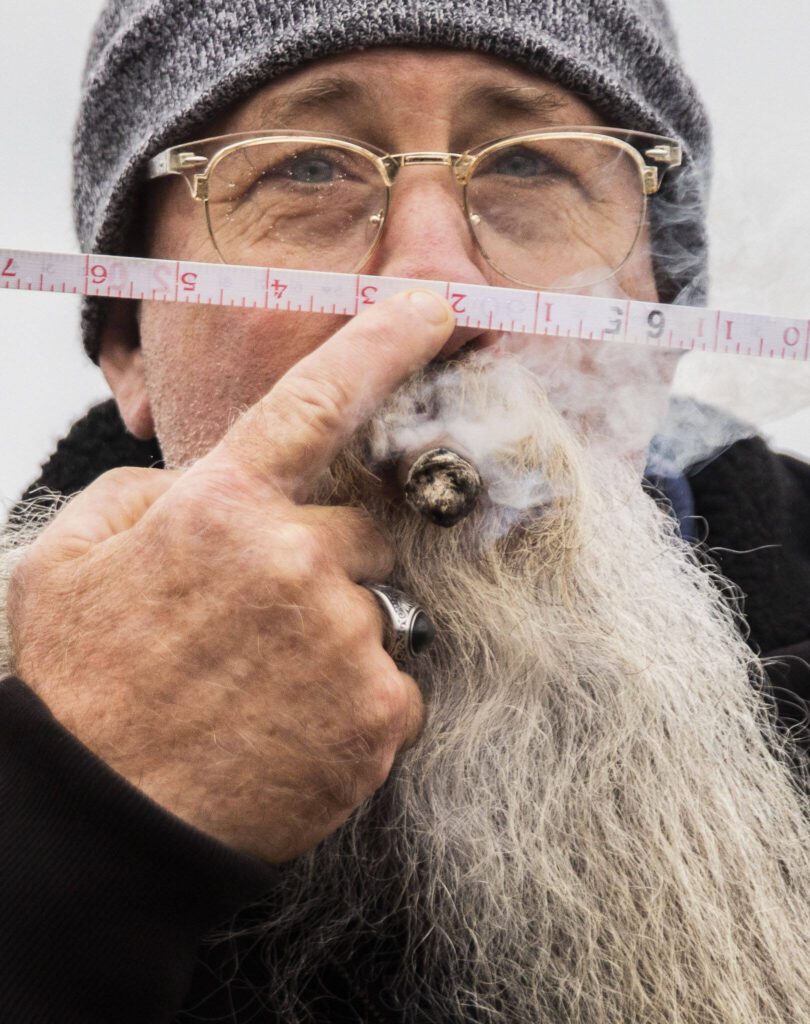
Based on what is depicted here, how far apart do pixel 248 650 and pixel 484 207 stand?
3.63 ft

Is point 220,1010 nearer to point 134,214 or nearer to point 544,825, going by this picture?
point 544,825

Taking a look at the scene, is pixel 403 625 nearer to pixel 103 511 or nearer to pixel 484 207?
pixel 103 511

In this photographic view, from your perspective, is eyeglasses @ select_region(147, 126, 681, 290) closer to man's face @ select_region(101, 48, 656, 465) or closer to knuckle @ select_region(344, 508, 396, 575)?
man's face @ select_region(101, 48, 656, 465)

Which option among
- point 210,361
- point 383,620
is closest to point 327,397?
point 383,620

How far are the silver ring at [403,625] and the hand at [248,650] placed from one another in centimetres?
2

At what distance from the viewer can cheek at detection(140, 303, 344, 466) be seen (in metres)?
2.10

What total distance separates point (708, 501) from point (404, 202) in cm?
112

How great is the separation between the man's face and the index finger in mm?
A: 359


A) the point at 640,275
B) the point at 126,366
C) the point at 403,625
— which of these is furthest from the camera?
the point at 126,366

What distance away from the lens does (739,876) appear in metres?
1.75

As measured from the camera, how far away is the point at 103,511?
1797 mm

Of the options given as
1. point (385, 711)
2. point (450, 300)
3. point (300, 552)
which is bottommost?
point (385, 711)

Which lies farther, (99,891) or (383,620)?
(383,620)

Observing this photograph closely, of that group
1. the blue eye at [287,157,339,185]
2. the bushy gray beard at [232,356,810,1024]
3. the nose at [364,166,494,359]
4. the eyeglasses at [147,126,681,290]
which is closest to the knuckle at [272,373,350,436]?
the bushy gray beard at [232,356,810,1024]
